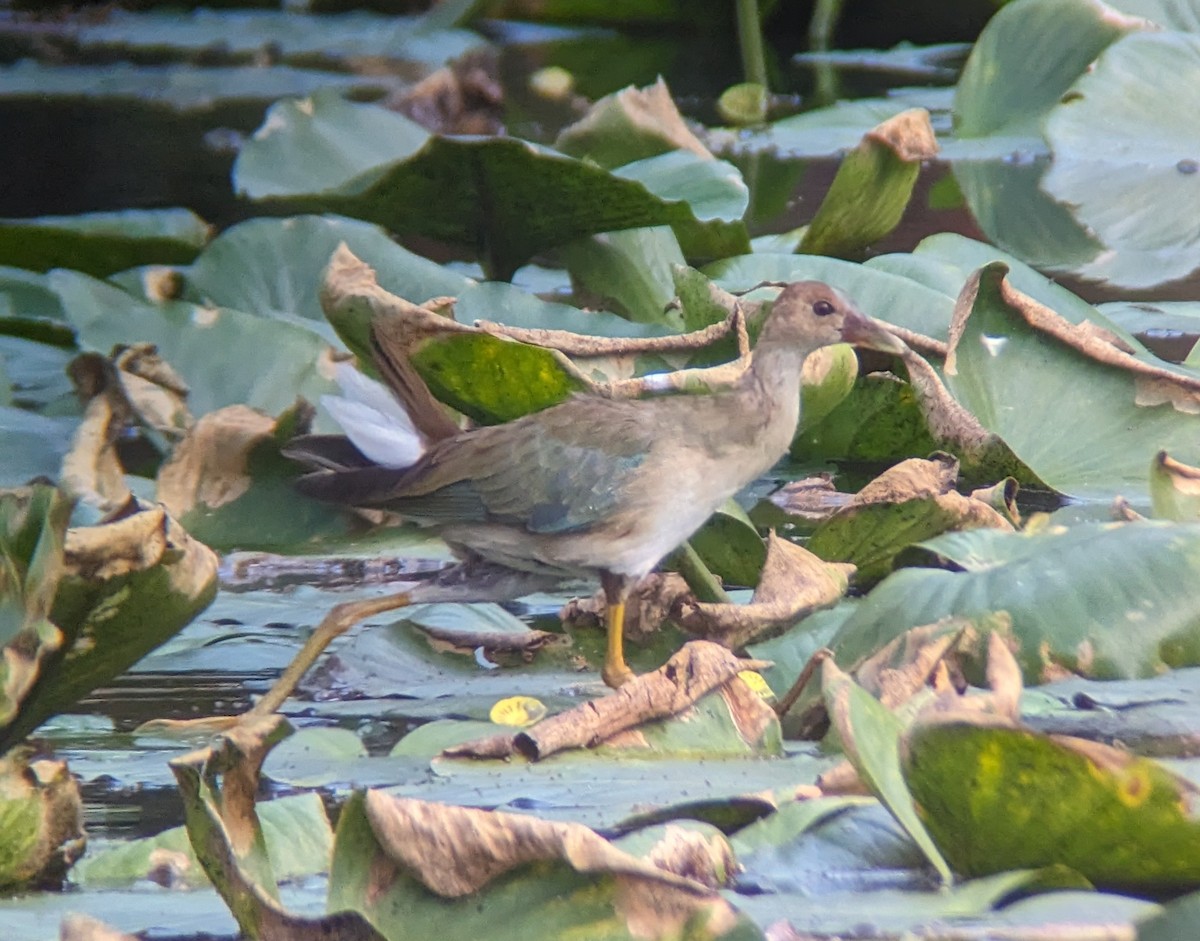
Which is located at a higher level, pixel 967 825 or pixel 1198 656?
pixel 967 825

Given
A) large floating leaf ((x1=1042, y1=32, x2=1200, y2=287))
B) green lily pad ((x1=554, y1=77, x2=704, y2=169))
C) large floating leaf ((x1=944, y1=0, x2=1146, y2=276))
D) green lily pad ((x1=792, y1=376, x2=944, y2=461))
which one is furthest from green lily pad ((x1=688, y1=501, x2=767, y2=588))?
large floating leaf ((x1=1042, y1=32, x2=1200, y2=287))

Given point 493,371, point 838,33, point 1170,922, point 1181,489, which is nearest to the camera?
point 1170,922

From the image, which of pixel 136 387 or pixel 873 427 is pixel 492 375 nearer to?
pixel 136 387

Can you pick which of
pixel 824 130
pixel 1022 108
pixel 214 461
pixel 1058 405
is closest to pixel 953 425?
pixel 1058 405

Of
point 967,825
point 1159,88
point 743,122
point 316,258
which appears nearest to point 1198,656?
point 967,825

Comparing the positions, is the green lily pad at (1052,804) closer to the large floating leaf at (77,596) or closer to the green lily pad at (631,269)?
the large floating leaf at (77,596)

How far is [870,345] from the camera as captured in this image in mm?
2549

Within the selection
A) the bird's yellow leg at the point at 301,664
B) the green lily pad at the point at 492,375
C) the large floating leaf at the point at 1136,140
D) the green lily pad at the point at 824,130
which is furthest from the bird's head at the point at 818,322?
the green lily pad at the point at 824,130

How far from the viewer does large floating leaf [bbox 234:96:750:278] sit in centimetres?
315

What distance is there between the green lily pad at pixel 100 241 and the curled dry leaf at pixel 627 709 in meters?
2.08

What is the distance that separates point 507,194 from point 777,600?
124cm

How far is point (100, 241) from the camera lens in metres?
3.66

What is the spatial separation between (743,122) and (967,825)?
18.8 feet

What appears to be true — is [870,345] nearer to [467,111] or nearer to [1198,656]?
[1198,656]
